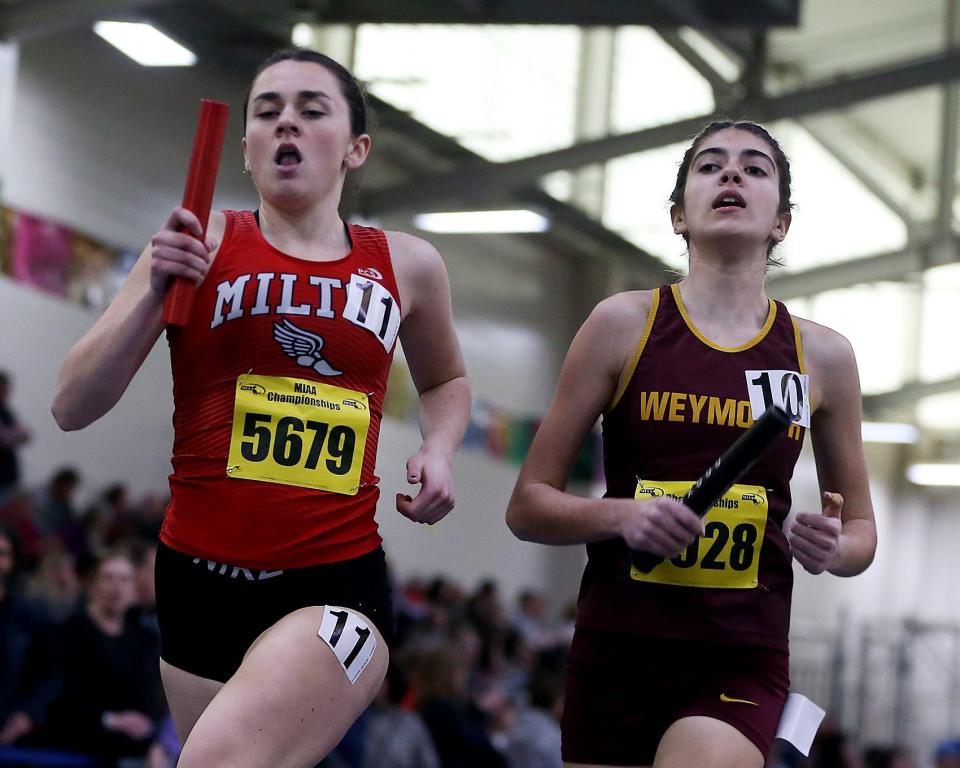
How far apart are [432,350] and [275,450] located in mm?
540

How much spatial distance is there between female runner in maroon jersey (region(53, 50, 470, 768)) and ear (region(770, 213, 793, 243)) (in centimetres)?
91

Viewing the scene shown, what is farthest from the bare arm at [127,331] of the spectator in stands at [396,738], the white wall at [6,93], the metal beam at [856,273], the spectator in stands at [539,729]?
the metal beam at [856,273]

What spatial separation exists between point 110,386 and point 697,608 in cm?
123

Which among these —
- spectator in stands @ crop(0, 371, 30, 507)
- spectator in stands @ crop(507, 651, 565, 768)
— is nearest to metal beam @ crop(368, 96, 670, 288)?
spectator in stands @ crop(0, 371, 30, 507)

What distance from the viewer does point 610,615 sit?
123 inches

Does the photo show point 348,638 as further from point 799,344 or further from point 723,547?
point 799,344

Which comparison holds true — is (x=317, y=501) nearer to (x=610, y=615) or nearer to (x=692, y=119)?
(x=610, y=615)

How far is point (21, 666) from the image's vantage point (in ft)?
22.9

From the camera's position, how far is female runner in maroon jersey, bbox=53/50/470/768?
279 cm

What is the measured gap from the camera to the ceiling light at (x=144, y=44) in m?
11.8

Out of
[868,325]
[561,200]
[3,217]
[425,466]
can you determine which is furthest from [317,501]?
[868,325]

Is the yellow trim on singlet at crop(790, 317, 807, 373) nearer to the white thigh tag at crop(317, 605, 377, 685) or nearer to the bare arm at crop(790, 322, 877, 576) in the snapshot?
the bare arm at crop(790, 322, 877, 576)

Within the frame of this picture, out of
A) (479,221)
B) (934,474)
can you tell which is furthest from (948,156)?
(934,474)

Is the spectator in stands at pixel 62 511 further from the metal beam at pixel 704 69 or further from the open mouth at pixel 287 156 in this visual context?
the metal beam at pixel 704 69
